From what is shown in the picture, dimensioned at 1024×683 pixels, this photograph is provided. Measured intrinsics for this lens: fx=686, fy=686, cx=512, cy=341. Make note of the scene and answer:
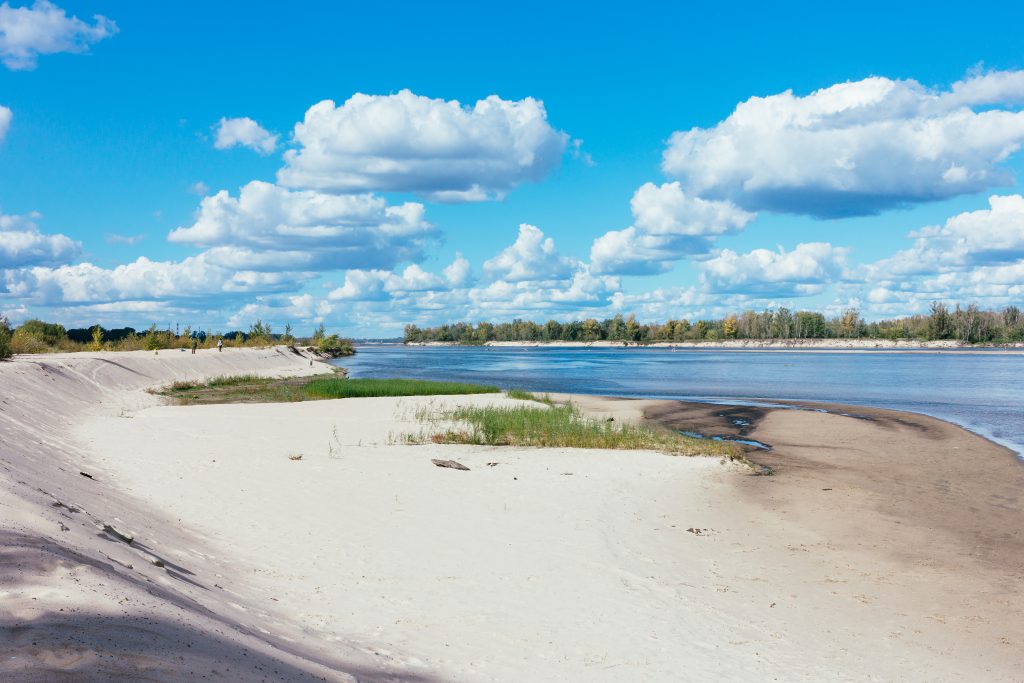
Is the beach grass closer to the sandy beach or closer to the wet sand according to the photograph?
the sandy beach

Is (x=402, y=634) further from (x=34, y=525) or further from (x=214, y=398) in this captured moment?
(x=214, y=398)

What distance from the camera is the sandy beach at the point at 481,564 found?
18.9ft

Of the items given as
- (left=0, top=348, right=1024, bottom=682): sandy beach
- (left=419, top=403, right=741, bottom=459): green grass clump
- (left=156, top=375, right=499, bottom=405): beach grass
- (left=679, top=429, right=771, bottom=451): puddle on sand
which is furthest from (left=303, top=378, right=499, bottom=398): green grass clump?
(left=0, top=348, right=1024, bottom=682): sandy beach

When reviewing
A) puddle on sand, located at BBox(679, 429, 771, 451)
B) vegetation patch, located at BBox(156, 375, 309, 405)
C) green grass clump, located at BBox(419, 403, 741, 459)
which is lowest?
puddle on sand, located at BBox(679, 429, 771, 451)

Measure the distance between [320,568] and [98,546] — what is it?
10.2 ft

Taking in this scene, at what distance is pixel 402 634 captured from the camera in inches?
293

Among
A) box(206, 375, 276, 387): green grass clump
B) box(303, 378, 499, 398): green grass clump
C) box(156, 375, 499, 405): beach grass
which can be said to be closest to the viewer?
box(156, 375, 499, 405): beach grass

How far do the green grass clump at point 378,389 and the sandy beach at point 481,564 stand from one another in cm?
2081

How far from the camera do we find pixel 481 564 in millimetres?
10234

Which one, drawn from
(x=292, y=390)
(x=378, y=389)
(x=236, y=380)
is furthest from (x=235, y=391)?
(x=378, y=389)

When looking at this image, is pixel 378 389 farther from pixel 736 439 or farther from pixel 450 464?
pixel 450 464

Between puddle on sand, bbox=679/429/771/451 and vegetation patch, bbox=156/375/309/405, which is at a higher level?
vegetation patch, bbox=156/375/309/405

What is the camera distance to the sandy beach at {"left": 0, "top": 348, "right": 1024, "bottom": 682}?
575cm

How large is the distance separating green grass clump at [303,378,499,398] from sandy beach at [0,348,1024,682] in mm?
20807
